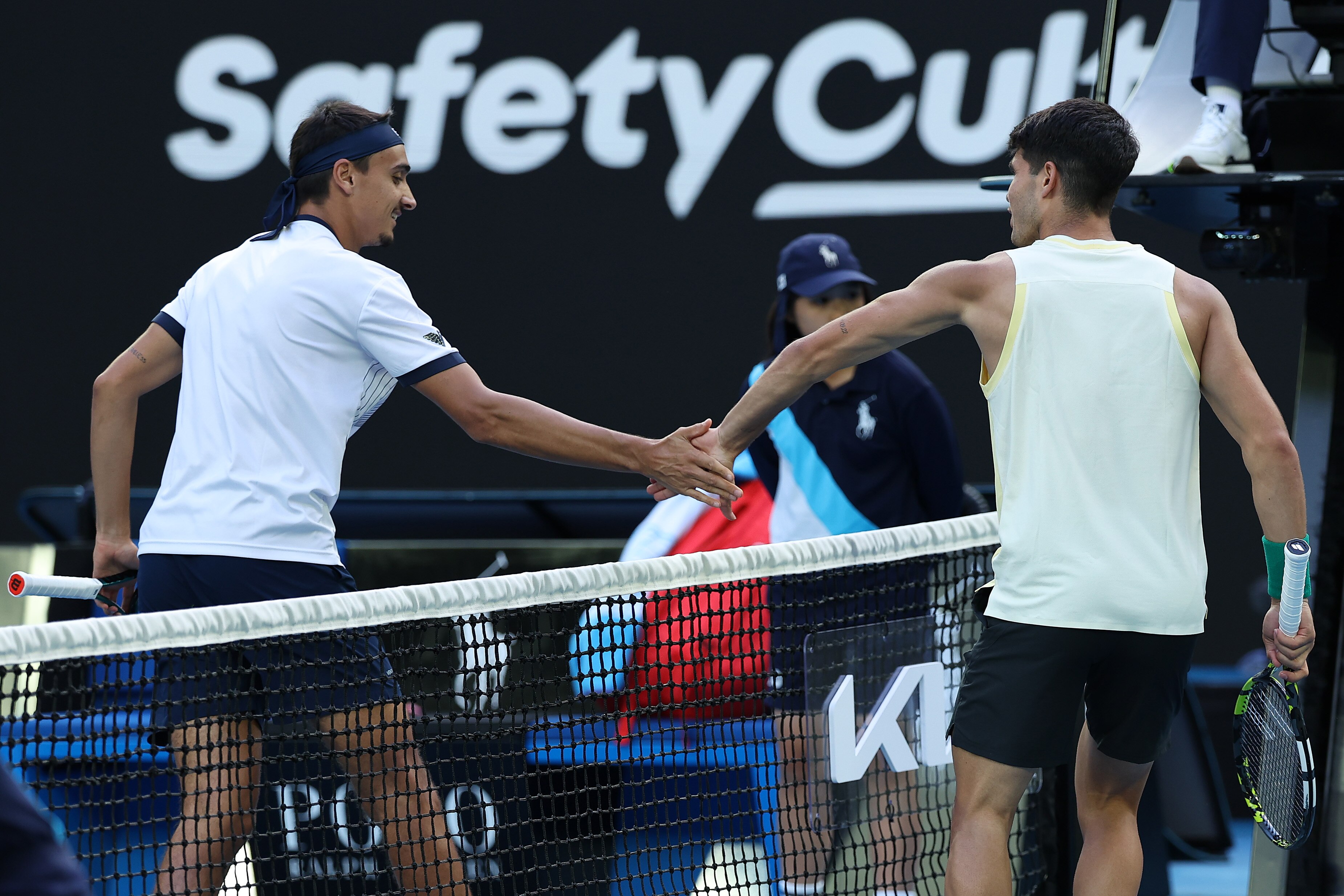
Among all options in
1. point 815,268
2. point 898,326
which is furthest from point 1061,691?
point 815,268

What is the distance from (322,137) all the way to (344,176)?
0.09m

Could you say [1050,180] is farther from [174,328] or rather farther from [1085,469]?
[174,328]

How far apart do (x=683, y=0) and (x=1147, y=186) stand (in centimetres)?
324

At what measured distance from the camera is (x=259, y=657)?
9.70ft

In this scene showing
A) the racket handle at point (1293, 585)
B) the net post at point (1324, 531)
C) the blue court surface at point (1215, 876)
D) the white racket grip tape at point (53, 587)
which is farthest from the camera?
the blue court surface at point (1215, 876)

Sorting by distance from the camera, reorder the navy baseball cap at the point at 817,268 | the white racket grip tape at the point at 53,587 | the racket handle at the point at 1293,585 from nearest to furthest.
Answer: the white racket grip tape at the point at 53,587 → the racket handle at the point at 1293,585 → the navy baseball cap at the point at 817,268

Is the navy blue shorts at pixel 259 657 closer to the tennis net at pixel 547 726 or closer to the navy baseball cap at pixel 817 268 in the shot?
the tennis net at pixel 547 726

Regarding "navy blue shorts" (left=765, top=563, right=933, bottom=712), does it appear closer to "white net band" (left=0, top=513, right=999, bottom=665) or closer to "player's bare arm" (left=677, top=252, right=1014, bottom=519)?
"white net band" (left=0, top=513, right=999, bottom=665)

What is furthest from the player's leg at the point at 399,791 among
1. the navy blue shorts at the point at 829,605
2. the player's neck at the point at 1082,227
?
the player's neck at the point at 1082,227

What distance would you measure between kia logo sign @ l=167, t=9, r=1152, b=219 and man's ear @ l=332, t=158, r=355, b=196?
3453mm

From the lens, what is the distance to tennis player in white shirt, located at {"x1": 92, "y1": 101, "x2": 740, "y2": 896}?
291 cm

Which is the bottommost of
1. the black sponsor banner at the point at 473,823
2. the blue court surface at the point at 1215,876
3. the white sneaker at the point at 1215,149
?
the blue court surface at the point at 1215,876

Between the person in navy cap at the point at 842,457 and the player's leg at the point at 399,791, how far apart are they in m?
1.02

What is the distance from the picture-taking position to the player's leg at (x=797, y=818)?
3.41m
